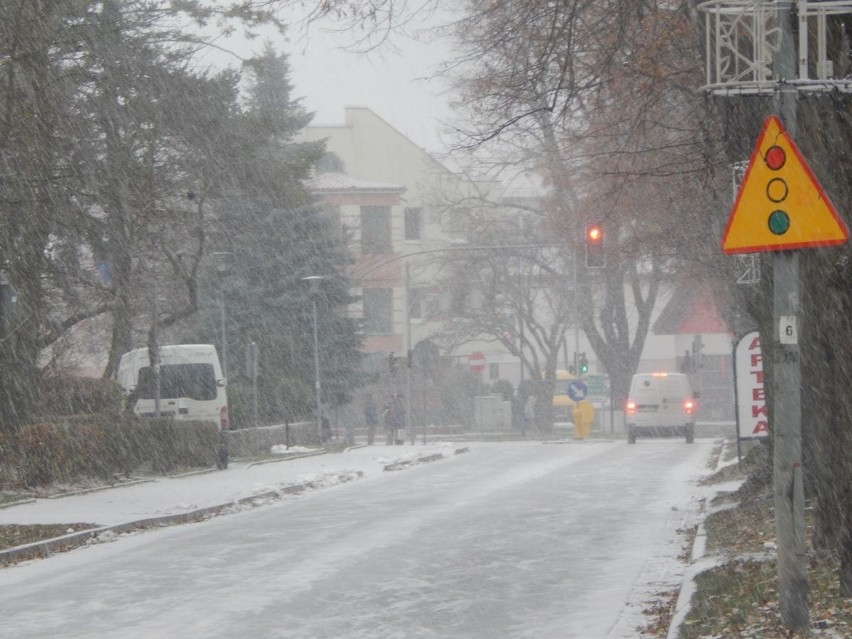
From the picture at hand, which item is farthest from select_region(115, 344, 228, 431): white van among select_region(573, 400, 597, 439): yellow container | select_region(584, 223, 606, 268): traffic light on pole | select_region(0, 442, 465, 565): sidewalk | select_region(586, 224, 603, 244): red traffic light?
select_region(573, 400, 597, 439): yellow container

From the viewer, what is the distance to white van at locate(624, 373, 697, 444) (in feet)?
133

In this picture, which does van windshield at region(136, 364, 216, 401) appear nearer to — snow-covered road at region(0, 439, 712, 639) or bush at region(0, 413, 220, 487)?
bush at region(0, 413, 220, 487)

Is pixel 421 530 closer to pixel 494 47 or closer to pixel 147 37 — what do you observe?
pixel 494 47

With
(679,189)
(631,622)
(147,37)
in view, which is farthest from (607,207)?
(631,622)

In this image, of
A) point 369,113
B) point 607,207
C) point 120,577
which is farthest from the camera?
point 369,113

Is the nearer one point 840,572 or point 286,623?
point 840,572

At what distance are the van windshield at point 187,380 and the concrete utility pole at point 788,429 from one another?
27305mm

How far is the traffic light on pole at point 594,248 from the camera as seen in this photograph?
26.9m

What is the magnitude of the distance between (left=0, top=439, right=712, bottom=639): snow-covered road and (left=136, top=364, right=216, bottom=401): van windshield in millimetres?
13345

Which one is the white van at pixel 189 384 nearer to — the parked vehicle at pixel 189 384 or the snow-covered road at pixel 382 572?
the parked vehicle at pixel 189 384

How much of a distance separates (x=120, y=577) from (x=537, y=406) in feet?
149

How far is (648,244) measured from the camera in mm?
26484

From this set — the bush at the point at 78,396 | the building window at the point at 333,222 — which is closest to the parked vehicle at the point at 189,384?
the bush at the point at 78,396

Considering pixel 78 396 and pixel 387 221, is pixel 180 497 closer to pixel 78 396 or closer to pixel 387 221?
pixel 78 396
